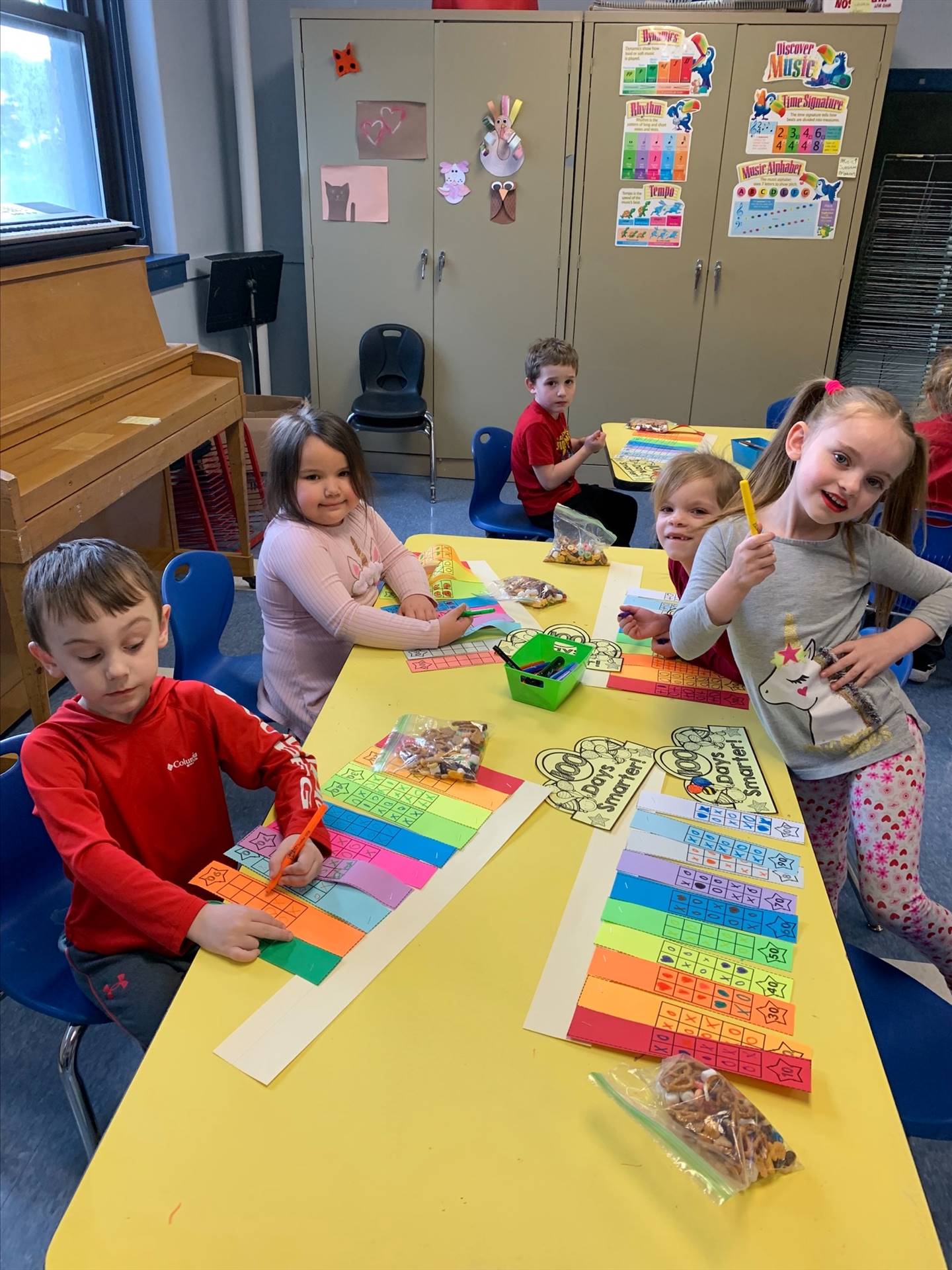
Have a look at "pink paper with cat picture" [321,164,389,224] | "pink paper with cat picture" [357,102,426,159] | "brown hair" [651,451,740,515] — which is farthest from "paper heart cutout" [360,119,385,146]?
"brown hair" [651,451,740,515]

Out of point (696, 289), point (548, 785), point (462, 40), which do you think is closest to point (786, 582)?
point (548, 785)

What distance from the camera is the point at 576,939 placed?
95 cm

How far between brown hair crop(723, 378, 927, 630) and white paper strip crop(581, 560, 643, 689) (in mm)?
303

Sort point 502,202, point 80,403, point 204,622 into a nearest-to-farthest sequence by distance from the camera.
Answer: point 204,622 → point 80,403 → point 502,202

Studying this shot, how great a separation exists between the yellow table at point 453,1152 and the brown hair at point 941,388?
2326mm

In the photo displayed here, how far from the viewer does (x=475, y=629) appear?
166cm

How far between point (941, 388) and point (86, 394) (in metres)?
2.59

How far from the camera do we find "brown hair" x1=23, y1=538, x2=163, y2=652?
1.10m

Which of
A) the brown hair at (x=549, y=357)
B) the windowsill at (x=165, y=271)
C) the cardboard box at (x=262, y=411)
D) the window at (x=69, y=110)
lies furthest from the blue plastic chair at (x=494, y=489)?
the window at (x=69, y=110)

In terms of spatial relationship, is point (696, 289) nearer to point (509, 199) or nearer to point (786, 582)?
point (509, 199)

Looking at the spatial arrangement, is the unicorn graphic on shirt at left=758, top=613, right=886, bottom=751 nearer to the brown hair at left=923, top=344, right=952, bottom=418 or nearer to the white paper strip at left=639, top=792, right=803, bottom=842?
the white paper strip at left=639, top=792, right=803, bottom=842

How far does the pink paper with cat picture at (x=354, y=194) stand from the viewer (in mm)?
4402

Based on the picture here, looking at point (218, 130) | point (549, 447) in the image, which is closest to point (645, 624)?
point (549, 447)

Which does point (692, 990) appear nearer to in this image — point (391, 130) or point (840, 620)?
Answer: point (840, 620)
